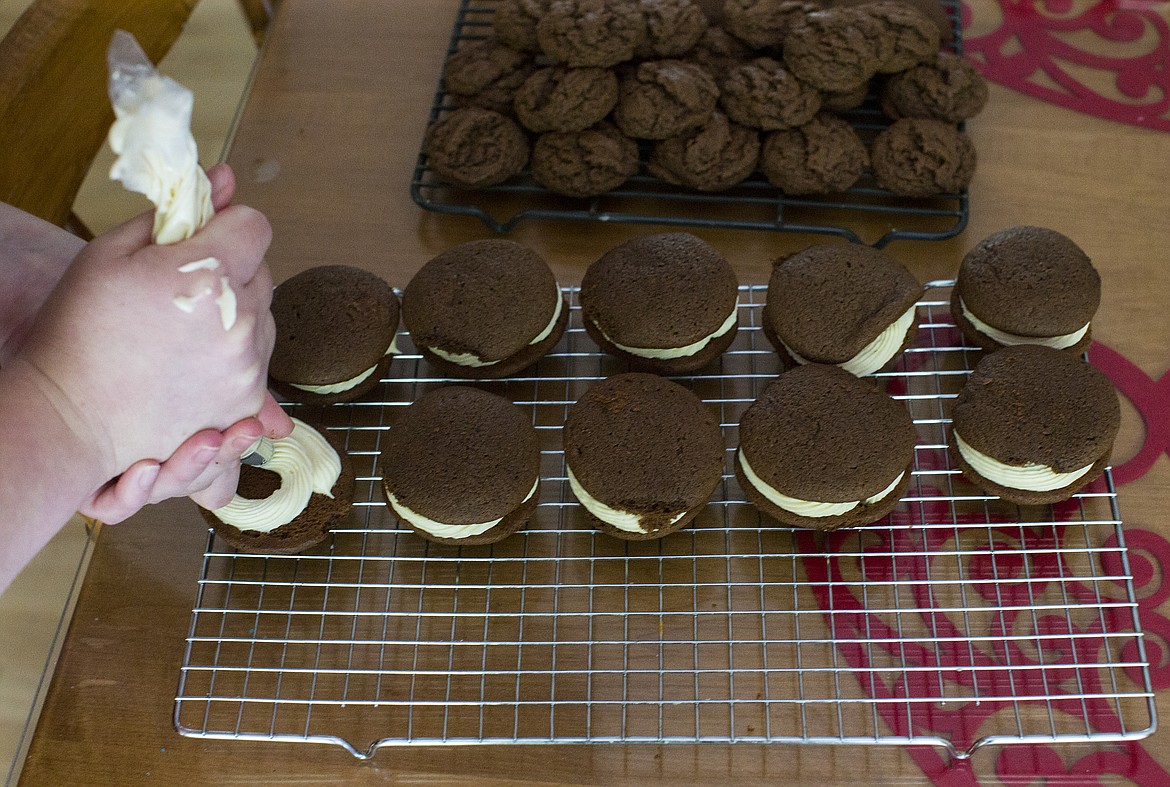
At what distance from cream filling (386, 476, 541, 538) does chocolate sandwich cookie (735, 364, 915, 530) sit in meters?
0.37

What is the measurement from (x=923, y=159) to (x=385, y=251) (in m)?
1.14

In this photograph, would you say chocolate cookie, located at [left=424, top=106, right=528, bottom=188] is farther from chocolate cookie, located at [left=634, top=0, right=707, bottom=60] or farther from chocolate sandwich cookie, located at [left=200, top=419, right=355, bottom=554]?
chocolate sandwich cookie, located at [left=200, top=419, right=355, bottom=554]

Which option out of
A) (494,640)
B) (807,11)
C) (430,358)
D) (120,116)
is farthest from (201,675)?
(807,11)

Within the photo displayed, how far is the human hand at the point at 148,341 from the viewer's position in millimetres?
880

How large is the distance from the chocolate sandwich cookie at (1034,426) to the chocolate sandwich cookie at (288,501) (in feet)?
3.41

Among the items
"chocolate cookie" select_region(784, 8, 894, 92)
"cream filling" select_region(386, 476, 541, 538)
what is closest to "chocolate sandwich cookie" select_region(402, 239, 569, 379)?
"cream filling" select_region(386, 476, 541, 538)

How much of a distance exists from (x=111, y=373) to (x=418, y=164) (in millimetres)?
1282

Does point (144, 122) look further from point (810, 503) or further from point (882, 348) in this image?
point (882, 348)

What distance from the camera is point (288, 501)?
147 cm

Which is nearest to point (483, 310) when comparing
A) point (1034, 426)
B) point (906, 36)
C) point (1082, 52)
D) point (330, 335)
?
point (330, 335)

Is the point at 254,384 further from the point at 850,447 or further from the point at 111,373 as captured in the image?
the point at 850,447

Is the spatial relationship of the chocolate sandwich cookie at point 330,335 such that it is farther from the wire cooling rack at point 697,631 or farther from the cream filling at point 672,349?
the cream filling at point 672,349

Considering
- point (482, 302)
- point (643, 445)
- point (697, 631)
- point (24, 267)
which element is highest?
point (24, 267)

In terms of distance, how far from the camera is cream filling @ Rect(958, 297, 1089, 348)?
1.63 metres
